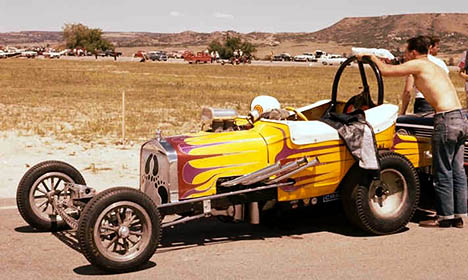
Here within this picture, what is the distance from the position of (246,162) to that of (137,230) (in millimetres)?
1134

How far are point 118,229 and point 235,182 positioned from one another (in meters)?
1.11

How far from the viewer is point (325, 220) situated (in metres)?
7.00

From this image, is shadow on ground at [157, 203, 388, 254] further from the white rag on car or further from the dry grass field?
the dry grass field

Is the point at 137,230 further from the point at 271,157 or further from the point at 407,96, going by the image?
the point at 407,96

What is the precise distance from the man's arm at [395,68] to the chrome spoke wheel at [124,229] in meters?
2.78

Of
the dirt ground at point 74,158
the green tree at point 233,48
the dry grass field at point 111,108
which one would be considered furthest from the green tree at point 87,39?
the dirt ground at point 74,158

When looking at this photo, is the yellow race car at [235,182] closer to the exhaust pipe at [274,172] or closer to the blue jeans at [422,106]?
the exhaust pipe at [274,172]

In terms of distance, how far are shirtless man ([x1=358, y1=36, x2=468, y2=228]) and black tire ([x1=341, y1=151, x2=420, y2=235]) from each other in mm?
341

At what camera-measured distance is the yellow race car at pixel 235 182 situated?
205 inches

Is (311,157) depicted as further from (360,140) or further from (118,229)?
(118,229)

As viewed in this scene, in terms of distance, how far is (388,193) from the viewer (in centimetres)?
648

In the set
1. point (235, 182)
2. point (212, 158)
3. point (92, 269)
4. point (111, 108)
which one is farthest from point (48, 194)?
point (111, 108)

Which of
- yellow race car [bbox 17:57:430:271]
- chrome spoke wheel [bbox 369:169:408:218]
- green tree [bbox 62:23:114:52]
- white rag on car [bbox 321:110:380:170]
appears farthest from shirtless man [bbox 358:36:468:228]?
green tree [bbox 62:23:114:52]

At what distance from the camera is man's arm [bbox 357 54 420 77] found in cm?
642
